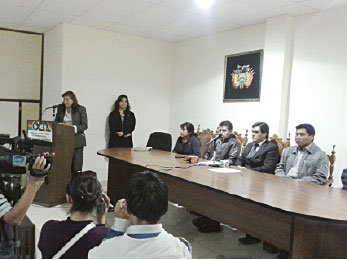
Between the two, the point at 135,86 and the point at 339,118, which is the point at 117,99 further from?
the point at 339,118

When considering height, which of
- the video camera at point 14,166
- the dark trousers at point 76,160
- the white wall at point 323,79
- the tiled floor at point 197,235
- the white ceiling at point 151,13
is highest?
the white ceiling at point 151,13

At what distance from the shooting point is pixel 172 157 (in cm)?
381

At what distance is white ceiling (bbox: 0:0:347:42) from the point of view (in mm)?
3957

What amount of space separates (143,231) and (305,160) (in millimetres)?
2413

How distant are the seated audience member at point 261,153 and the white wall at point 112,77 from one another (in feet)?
9.00

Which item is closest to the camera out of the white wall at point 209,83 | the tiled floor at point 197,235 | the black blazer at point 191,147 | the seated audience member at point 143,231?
the seated audience member at point 143,231

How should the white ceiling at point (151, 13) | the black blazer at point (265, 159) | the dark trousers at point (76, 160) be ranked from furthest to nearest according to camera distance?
the dark trousers at point (76, 160), the white ceiling at point (151, 13), the black blazer at point (265, 159)

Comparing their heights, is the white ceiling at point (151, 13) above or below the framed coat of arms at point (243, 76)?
above

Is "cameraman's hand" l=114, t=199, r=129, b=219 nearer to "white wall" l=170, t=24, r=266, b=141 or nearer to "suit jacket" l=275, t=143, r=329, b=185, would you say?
"suit jacket" l=275, t=143, r=329, b=185

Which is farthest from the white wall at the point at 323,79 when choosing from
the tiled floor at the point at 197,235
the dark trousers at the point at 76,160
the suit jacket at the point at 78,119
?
the dark trousers at the point at 76,160

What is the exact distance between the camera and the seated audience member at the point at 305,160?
118 inches

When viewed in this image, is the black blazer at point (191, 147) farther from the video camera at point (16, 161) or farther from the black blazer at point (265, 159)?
the video camera at point (16, 161)

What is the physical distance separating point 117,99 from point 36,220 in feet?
8.95

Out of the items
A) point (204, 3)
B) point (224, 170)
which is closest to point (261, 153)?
point (224, 170)
